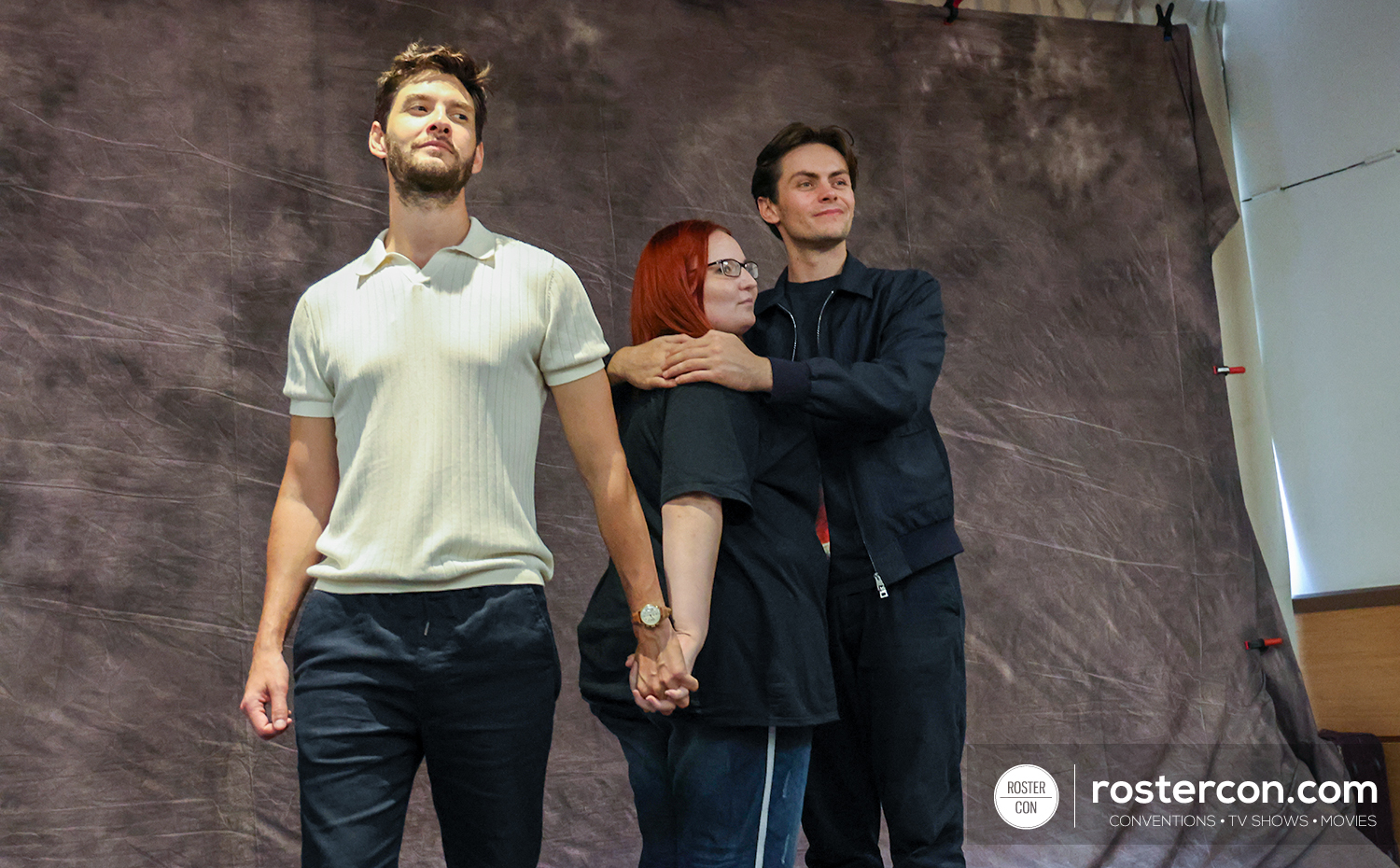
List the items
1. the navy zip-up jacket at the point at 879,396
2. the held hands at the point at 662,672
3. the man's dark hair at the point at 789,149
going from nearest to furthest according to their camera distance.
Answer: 1. the held hands at the point at 662,672
2. the navy zip-up jacket at the point at 879,396
3. the man's dark hair at the point at 789,149

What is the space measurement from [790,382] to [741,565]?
31cm

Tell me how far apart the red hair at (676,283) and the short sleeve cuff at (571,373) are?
0.81 ft

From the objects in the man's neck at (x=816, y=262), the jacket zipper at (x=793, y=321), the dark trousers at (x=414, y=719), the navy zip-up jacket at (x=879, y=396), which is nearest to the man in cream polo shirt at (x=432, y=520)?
the dark trousers at (x=414, y=719)

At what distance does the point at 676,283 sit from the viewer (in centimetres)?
192

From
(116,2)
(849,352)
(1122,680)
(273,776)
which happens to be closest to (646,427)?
(849,352)

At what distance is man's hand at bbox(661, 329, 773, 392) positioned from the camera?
5.97 ft

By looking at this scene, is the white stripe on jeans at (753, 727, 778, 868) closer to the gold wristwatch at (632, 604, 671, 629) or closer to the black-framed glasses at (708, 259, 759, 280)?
the gold wristwatch at (632, 604, 671, 629)

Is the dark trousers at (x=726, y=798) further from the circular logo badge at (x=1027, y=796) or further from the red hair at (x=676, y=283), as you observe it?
the circular logo badge at (x=1027, y=796)

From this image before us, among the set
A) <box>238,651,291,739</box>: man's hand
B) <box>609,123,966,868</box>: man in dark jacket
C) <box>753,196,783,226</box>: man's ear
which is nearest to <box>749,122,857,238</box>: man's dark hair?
<box>753,196,783,226</box>: man's ear

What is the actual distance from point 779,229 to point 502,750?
1315 millimetres

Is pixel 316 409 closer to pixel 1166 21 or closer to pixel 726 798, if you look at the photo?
pixel 726 798

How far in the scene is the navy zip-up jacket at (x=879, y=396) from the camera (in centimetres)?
196

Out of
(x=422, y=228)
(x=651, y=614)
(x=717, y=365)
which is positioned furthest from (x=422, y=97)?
(x=651, y=614)

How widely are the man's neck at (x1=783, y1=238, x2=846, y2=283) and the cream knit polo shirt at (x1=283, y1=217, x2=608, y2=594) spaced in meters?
0.71
